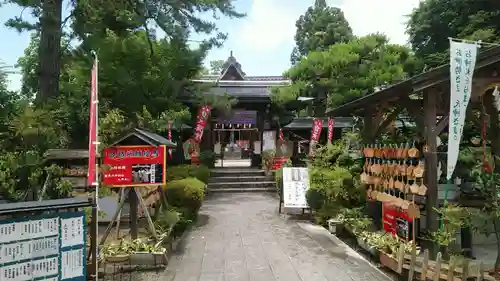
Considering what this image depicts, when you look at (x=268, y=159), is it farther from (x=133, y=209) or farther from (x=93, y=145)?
(x=93, y=145)

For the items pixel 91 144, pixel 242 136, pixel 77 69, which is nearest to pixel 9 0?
pixel 77 69

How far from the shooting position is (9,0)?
29.5ft

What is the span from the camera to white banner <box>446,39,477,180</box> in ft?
17.5

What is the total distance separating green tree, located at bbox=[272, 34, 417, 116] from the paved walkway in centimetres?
927

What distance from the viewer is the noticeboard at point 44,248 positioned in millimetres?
4258

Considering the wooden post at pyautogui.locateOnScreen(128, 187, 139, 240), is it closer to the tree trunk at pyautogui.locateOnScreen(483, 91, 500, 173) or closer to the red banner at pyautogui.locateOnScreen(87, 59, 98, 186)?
the red banner at pyautogui.locateOnScreen(87, 59, 98, 186)

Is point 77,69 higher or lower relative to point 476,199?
higher

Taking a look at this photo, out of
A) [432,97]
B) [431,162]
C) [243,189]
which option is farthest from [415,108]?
[243,189]

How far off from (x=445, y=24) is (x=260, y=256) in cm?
2015

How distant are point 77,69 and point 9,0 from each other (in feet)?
12.6

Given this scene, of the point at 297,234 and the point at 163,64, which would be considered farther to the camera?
the point at 163,64

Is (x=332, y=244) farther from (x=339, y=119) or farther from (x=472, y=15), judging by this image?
(x=472, y=15)

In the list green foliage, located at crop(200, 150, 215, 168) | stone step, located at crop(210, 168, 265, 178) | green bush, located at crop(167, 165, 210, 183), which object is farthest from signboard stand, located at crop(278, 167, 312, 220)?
green foliage, located at crop(200, 150, 215, 168)

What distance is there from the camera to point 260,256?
7711 millimetres
